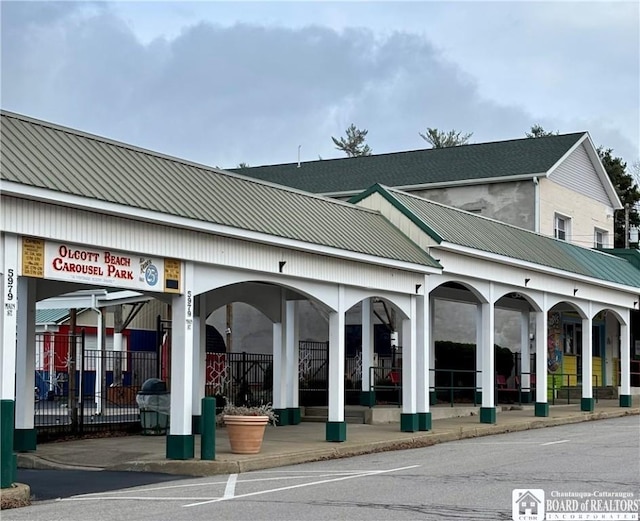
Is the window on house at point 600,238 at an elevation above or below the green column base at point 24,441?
above

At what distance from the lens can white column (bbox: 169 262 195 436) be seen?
17.2 m

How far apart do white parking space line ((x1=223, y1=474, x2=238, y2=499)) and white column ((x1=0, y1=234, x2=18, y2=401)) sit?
3064 mm

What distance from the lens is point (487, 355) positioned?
25.4 m

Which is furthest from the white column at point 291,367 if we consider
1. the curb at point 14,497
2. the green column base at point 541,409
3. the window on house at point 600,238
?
the window on house at point 600,238

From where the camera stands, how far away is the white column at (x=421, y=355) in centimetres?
2322

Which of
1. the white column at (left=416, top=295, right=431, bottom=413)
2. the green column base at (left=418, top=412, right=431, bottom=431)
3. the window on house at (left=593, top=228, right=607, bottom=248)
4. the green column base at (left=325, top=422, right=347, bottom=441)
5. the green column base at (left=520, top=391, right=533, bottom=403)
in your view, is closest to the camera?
the green column base at (left=325, top=422, right=347, bottom=441)

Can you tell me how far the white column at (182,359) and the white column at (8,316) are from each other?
3.46 meters

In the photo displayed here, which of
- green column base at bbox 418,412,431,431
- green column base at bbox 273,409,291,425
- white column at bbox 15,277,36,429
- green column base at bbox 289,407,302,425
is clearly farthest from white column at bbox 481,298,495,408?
white column at bbox 15,277,36,429

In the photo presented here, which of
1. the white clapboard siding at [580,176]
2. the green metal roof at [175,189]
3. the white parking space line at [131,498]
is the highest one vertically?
the white clapboard siding at [580,176]

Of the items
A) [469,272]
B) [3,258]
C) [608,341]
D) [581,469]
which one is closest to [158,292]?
[3,258]

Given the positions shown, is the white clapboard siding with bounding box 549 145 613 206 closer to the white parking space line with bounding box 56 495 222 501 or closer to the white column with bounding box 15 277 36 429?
the white column with bounding box 15 277 36 429

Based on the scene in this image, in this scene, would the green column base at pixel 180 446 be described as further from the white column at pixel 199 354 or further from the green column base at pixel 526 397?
the green column base at pixel 526 397

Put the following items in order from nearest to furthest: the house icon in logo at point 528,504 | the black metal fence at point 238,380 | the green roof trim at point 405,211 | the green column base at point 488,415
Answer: the house icon in logo at point 528,504 → the green roof trim at point 405,211 → the green column base at point 488,415 → the black metal fence at point 238,380

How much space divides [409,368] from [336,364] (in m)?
2.61
